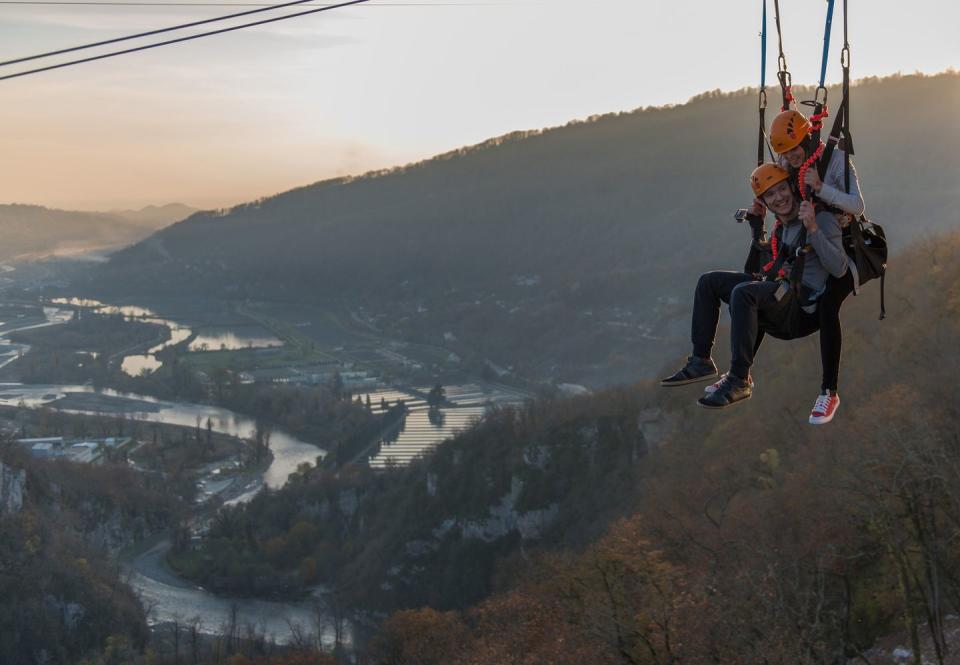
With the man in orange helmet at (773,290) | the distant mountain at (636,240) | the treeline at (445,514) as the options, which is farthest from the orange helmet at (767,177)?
the distant mountain at (636,240)

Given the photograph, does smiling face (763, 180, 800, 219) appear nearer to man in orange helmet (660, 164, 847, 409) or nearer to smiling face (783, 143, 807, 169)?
man in orange helmet (660, 164, 847, 409)

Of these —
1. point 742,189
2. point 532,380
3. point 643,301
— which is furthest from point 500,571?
point 742,189

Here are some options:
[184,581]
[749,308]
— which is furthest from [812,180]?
[184,581]

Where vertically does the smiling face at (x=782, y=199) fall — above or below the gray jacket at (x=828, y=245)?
above

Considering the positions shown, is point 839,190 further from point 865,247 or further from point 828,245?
point 865,247

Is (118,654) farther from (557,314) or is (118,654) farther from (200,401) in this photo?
(557,314)

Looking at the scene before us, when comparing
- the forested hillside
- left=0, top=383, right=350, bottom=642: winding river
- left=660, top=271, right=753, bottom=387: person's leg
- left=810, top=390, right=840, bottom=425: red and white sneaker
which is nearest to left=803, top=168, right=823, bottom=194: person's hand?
left=660, top=271, right=753, bottom=387: person's leg

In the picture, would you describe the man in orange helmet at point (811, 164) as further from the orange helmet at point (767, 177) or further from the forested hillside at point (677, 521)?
the forested hillside at point (677, 521)
